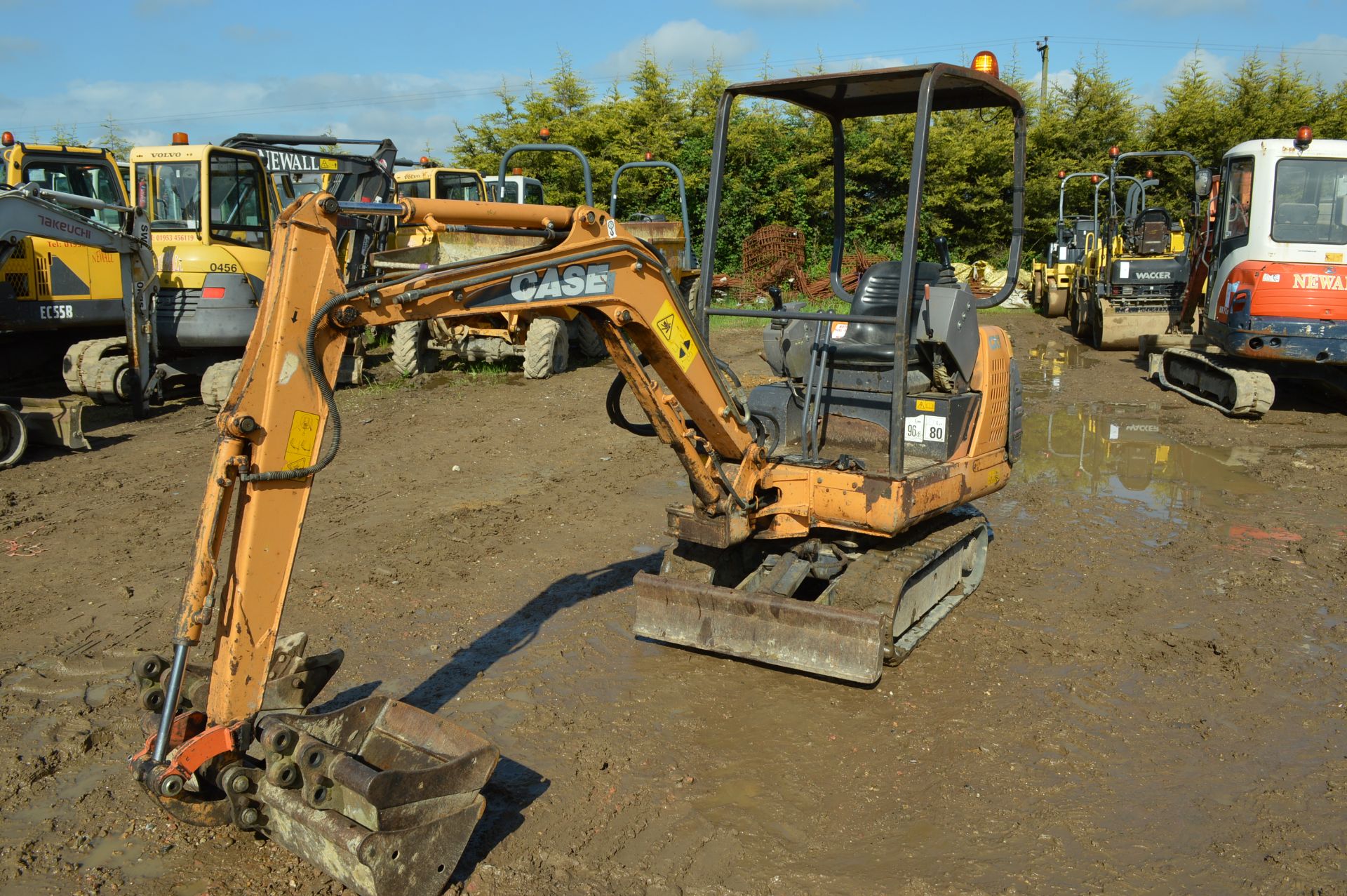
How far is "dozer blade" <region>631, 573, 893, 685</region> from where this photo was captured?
440 cm

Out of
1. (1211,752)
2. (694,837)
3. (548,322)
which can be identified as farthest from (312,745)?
(548,322)

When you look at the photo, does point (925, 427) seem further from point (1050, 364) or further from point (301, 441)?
point (1050, 364)

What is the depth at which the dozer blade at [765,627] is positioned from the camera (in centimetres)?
440

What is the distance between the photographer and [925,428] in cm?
527

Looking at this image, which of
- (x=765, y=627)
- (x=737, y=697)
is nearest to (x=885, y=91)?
(x=765, y=627)

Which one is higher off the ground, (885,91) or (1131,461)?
(885,91)

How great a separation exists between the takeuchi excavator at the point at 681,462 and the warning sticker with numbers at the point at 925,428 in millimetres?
15

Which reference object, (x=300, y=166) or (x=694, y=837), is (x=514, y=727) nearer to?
(x=694, y=837)

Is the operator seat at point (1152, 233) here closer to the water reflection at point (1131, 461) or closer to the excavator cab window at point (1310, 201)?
the excavator cab window at point (1310, 201)

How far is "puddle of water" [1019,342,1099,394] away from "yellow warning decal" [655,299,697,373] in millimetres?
8913

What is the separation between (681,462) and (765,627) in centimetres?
83

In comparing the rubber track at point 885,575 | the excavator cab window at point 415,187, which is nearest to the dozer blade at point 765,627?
the rubber track at point 885,575

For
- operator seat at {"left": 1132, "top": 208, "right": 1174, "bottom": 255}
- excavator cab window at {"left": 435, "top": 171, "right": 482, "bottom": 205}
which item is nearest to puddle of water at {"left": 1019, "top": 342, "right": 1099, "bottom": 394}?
operator seat at {"left": 1132, "top": 208, "right": 1174, "bottom": 255}

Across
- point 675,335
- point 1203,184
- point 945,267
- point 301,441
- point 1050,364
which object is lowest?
point 1050,364
